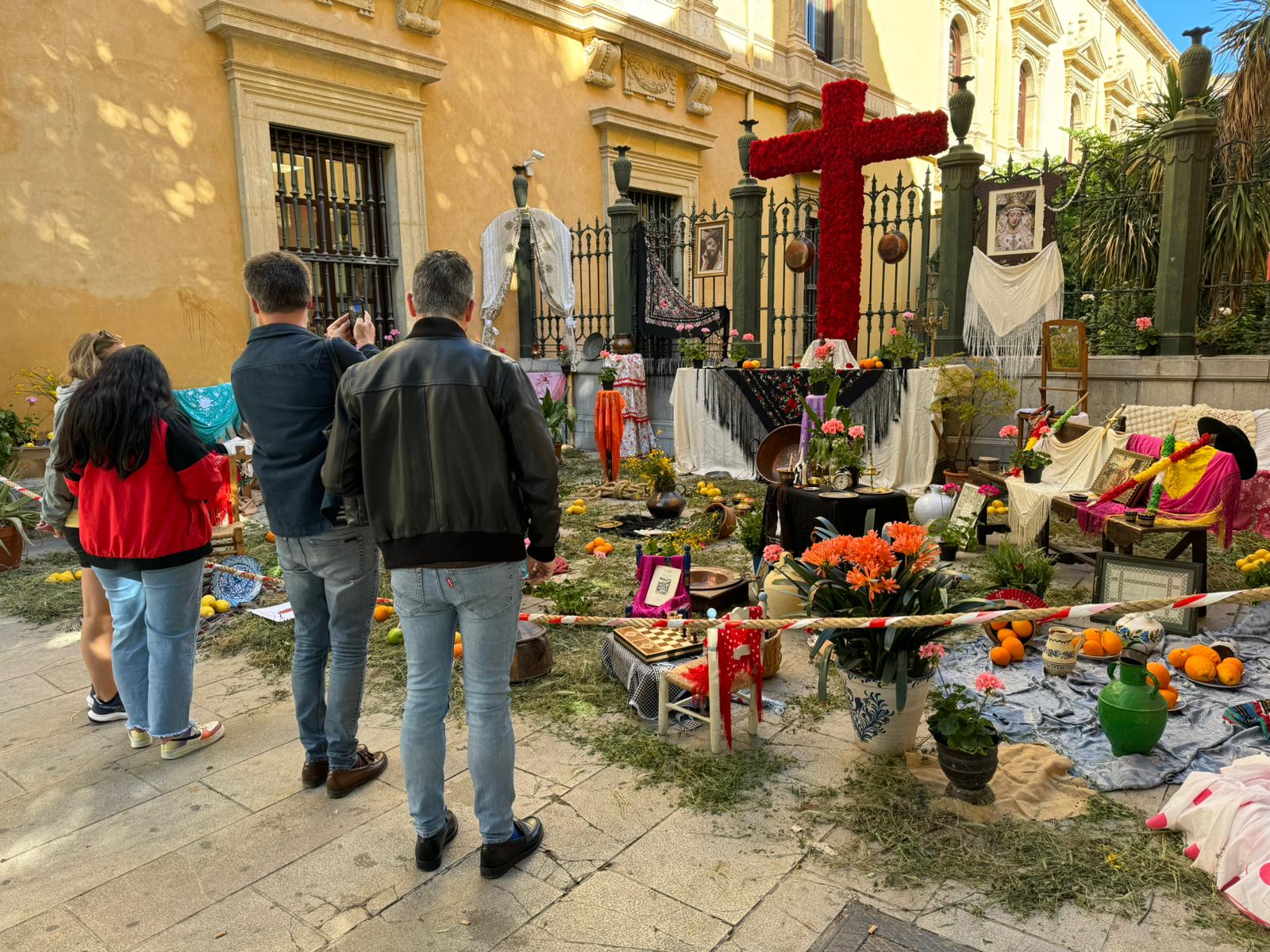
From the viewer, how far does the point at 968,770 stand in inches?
117

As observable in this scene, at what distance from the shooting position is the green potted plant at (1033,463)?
6.20 metres

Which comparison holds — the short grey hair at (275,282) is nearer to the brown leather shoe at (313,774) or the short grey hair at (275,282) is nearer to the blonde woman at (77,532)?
the blonde woman at (77,532)

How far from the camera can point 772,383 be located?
9711 millimetres

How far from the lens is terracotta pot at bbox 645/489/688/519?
7664 millimetres

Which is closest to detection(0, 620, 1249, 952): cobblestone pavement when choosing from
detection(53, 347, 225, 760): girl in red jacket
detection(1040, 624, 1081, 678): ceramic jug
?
detection(53, 347, 225, 760): girl in red jacket

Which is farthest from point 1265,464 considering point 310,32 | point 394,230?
point 310,32

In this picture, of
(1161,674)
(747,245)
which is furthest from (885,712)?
(747,245)

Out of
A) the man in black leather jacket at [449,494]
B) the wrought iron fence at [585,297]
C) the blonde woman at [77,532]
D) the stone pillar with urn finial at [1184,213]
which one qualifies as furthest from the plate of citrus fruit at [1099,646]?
the wrought iron fence at [585,297]

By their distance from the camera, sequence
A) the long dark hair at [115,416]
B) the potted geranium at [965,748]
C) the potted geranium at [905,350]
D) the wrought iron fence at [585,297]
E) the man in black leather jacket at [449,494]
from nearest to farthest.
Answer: the man in black leather jacket at [449,494], the potted geranium at [965,748], the long dark hair at [115,416], the potted geranium at [905,350], the wrought iron fence at [585,297]

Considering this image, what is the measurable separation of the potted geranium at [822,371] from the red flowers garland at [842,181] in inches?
18.9

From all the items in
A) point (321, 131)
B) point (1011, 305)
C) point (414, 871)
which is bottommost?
point (414, 871)

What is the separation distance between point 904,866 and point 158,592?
2.95 metres

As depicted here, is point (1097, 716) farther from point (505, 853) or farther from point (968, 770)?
point (505, 853)

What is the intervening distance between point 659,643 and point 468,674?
1580mm
